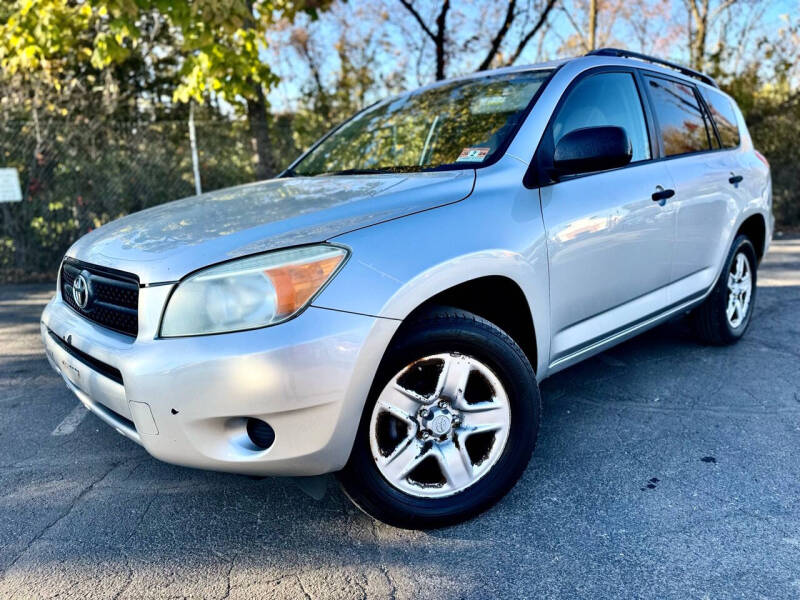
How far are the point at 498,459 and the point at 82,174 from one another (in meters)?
7.19

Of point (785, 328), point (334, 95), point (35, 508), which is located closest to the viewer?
point (35, 508)

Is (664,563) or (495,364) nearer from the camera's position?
(664,563)

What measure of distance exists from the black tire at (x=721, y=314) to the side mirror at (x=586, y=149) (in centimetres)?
172

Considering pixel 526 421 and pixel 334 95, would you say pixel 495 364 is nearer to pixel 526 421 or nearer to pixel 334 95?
pixel 526 421

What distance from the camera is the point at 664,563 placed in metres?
2.05

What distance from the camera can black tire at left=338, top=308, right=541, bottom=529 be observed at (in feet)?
6.88

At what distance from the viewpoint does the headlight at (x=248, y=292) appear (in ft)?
6.35

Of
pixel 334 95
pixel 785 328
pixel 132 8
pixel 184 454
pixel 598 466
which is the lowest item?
pixel 785 328

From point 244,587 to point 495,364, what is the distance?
1.09 meters

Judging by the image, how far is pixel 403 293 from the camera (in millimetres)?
2051

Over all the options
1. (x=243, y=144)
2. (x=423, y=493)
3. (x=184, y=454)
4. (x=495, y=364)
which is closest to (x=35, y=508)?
(x=184, y=454)

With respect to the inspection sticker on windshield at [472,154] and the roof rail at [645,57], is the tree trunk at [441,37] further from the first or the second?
the inspection sticker on windshield at [472,154]

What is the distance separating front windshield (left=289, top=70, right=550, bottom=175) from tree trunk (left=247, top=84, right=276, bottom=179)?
16.3 ft

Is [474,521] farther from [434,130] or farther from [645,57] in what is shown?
[645,57]
